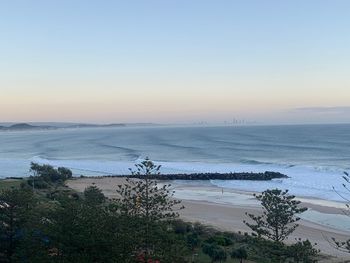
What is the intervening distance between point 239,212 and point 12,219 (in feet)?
81.1

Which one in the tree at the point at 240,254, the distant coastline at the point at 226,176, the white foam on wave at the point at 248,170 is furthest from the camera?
the distant coastline at the point at 226,176

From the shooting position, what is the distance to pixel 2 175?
65.2m

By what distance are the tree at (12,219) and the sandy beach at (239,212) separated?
15148 mm

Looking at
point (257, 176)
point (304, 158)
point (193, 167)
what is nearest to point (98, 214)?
point (257, 176)

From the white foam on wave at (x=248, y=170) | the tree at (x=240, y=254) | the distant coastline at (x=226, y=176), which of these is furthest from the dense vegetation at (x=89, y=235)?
the distant coastline at (x=226, y=176)

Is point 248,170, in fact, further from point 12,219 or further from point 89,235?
point 89,235

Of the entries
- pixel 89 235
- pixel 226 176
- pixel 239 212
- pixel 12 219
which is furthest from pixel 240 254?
pixel 226 176

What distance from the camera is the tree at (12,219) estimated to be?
1722 centimetres

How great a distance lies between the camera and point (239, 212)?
39.3 metres

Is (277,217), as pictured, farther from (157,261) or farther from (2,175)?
(2,175)

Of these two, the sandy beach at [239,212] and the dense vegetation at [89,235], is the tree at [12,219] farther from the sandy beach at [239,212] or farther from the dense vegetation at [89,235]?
the sandy beach at [239,212]

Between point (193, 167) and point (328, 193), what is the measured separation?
3046 cm

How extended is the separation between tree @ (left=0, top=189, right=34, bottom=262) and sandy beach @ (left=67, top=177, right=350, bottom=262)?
1515 cm

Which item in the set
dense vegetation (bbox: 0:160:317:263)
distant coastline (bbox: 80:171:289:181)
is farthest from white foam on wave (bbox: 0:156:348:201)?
dense vegetation (bbox: 0:160:317:263)
